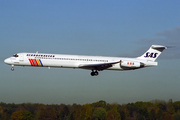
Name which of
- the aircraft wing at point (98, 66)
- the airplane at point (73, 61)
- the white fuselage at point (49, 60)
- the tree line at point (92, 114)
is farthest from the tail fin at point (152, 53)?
the tree line at point (92, 114)

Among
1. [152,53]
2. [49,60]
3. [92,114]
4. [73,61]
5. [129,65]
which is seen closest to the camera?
[49,60]

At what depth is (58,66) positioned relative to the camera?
55031 millimetres

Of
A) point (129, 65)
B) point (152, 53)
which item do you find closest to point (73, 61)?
point (129, 65)

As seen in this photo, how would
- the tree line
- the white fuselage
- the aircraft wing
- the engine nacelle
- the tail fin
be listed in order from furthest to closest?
the tree line, the tail fin, the engine nacelle, the aircraft wing, the white fuselage

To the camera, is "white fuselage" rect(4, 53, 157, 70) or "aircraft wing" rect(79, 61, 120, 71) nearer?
"white fuselage" rect(4, 53, 157, 70)

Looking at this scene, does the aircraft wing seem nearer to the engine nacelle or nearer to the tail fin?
the engine nacelle

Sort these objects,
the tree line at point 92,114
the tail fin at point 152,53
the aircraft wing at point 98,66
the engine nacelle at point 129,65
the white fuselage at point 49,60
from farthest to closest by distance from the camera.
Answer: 1. the tree line at point 92,114
2. the tail fin at point 152,53
3. the engine nacelle at point 129,65
4. the aircraft wing at point 98,66
5. the white fuselage at point 49,60

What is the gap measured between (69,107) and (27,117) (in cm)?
2310

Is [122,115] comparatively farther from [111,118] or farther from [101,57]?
[101,57]

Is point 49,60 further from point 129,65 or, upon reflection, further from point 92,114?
point 92,114

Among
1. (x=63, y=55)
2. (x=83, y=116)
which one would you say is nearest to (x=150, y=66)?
(x=63, y=55)

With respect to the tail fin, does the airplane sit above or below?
below

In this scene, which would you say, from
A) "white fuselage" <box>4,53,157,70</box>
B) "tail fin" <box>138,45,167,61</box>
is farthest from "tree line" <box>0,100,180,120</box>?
"white fuselage" <box>4,53,157,70</box>

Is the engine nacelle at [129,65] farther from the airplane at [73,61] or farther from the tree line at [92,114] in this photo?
the tree line at [92,114]
